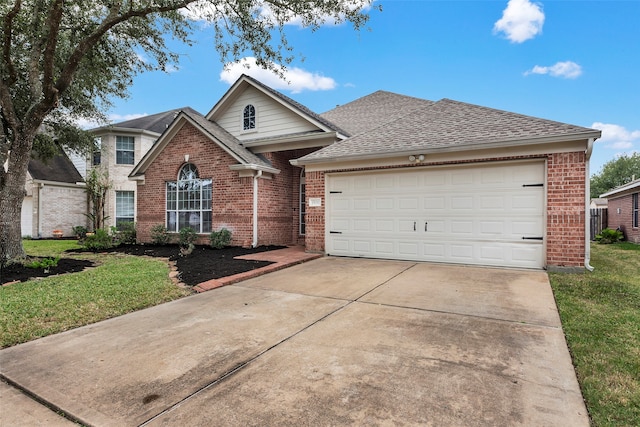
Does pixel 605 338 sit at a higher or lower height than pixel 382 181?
lower

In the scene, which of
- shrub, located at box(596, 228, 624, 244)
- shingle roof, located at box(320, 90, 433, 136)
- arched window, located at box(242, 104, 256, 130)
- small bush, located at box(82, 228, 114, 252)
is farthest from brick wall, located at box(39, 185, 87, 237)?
shrub, located at box(596, 228, 624, 244)

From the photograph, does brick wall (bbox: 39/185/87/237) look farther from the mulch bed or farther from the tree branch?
the tree branch

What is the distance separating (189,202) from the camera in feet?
41.2

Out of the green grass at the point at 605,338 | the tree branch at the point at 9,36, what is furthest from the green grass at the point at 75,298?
the tree branch at the point at 9,36

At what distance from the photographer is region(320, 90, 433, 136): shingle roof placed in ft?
44.0

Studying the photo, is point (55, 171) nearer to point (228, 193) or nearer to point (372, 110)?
point (228, 193)

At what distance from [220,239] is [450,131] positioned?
7.85 metres

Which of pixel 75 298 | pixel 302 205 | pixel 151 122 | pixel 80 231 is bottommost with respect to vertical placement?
pixel 75 298

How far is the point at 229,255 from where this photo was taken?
959 centimetres

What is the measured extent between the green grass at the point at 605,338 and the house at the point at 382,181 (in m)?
1.24

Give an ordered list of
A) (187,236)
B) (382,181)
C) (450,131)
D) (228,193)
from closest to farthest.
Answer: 1. (450,131)
2. (382,181)
3. (228,193)
4. (187,236)

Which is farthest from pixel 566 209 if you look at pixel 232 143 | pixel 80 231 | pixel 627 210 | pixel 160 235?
pixel 80 231

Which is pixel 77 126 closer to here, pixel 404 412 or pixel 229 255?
pixel 229 255

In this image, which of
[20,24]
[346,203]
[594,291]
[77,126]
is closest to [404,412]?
[594,291]
